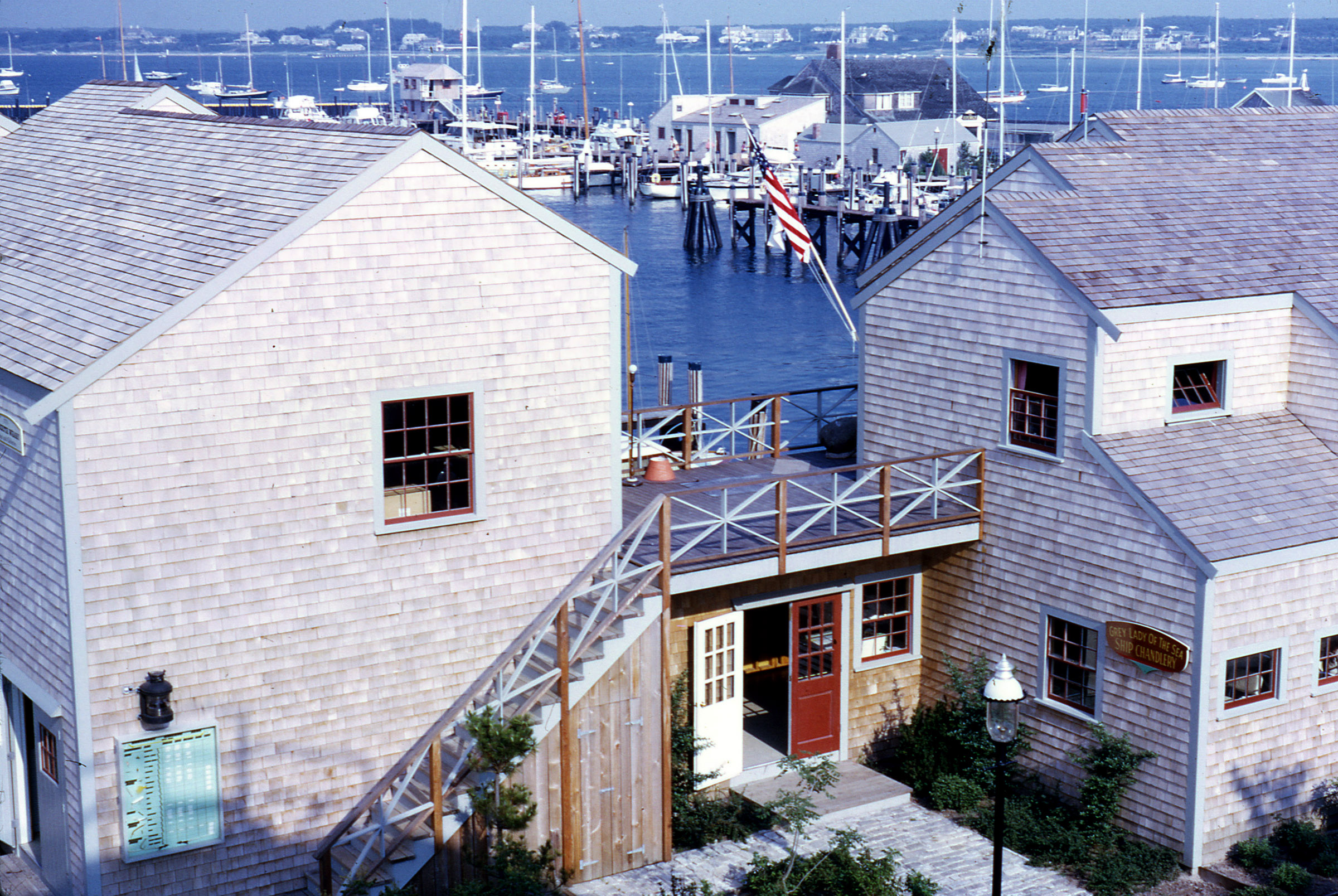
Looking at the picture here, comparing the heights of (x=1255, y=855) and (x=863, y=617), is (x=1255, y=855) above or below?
below

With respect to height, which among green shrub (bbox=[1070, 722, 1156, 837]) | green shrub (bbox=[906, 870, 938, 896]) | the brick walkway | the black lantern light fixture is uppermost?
the black lantern light fixture

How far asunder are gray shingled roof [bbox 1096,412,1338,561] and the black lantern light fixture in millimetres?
10187

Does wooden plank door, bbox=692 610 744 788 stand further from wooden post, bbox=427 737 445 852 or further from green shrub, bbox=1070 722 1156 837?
green shrub, bbox=1070 722 1156 837

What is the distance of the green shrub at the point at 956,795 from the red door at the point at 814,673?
5.05 ft

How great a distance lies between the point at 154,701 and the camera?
13.8 m

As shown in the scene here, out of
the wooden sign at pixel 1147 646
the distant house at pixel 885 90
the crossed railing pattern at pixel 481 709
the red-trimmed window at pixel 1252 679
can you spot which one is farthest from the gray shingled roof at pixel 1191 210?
the distant house at pixel 885 90

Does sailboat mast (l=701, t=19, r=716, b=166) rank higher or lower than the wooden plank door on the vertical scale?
higher

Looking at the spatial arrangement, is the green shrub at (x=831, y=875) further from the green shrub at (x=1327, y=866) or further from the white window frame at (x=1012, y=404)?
the white window frame at (x=1012, y=404)

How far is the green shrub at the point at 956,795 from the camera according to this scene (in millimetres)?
18031

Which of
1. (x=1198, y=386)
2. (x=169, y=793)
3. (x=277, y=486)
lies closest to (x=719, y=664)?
(x=277, y=486)

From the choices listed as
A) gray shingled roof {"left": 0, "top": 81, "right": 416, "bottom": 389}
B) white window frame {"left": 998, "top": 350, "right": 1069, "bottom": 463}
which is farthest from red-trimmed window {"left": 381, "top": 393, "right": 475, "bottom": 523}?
white window frame {"left": 998, "top": 350, "right": 1069, "bottom": 463}

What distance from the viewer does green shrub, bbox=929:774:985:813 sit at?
18.0 metres

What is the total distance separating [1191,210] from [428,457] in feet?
33.0

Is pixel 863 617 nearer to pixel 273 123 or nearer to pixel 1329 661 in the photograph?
pixel 1329 661
